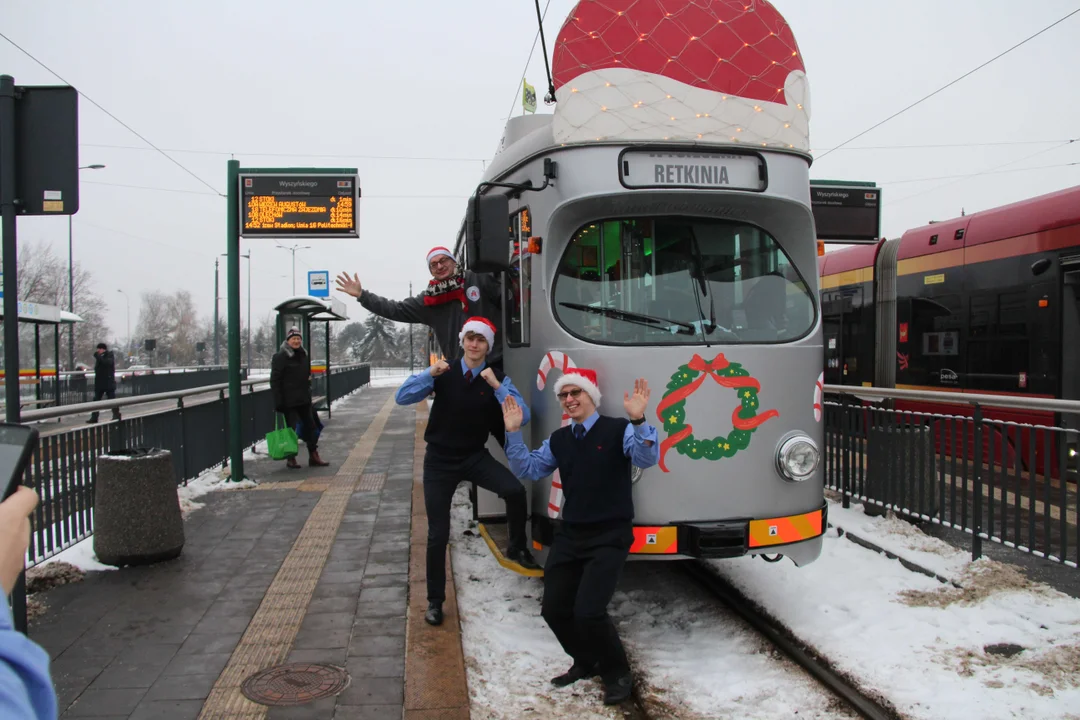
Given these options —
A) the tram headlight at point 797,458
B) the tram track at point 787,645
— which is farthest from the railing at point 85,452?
the tram headlight at point 797,458

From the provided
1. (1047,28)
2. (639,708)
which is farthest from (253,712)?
(1047,28)

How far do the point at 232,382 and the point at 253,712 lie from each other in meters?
6.59

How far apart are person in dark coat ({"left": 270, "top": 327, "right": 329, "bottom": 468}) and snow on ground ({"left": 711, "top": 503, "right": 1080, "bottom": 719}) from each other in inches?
243

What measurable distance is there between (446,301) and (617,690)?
10.1 feet

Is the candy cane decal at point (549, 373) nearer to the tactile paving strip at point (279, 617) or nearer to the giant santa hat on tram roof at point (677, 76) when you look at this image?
the giant santa hat on tram roof at point (677, 76)

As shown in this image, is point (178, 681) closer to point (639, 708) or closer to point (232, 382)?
point (639, 708)

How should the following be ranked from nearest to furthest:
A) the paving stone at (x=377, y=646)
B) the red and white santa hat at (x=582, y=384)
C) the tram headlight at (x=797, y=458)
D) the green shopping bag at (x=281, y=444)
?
the red and white santa hat at (x=582, y=384), the paving stone at (x=377, y=646), the tram headlight at (x=797, y=458), the green shopping bag at (x=281, y=444)

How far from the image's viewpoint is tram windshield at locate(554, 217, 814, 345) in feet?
15.9

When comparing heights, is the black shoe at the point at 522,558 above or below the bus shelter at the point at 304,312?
below

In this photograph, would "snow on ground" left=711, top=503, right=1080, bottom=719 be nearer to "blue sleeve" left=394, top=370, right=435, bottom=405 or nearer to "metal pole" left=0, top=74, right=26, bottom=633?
"blue sleeve" left=394, top=370, right=435, bottom=405

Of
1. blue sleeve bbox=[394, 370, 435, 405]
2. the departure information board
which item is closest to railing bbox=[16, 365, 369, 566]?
the departure information board

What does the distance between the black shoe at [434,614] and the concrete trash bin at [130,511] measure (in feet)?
7.81

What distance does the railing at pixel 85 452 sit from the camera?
576cm

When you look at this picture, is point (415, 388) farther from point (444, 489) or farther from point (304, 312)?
point (304, 312)
